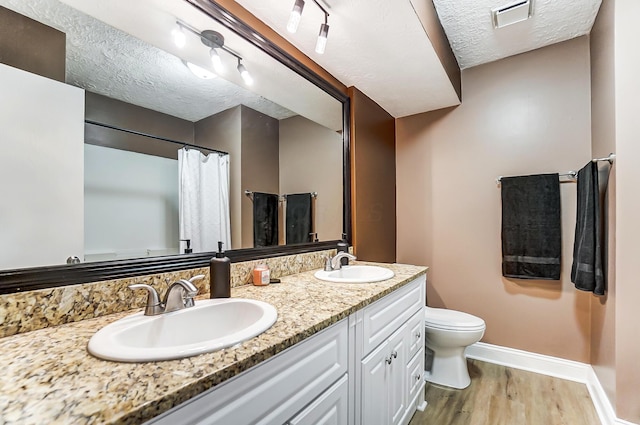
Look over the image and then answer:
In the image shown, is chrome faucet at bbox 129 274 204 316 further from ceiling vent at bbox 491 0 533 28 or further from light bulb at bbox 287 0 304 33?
ceiling vent at bbox 491 0 533 28

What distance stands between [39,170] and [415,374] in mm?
1904

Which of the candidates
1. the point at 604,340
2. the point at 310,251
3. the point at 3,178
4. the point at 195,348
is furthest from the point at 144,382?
the point at 604,340

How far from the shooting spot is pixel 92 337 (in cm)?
72

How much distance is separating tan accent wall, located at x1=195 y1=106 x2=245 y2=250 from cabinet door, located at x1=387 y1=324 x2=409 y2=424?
0.90 meters

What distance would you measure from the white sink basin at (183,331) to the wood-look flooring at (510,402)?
51.1 inches

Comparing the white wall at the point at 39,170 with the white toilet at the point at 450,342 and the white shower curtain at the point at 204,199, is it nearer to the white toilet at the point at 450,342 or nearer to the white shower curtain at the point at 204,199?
the white shower curtain at the point at 204,199

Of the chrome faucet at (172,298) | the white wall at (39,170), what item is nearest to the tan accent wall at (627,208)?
the chrome faucet at (172,298)

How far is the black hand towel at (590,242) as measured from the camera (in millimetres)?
1626

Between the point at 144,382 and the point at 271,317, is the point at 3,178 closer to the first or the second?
the point at 144,382

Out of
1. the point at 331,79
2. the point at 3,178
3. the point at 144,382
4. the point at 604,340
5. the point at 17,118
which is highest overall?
the point at 331,79

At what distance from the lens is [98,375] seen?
0.56 metres

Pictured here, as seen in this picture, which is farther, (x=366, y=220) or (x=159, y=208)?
(x=366, y=220)

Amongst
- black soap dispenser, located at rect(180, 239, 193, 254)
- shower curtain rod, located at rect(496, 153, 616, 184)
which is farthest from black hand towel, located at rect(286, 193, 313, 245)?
shower curtain rod, located at rect(496, 153, 616, 184)

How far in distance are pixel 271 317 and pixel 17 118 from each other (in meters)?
0.93
